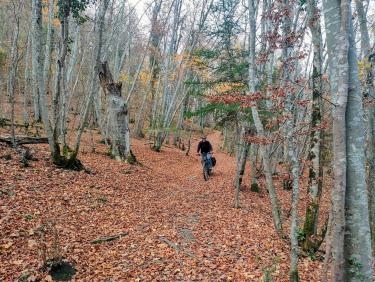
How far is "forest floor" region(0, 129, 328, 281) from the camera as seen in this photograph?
5020mm

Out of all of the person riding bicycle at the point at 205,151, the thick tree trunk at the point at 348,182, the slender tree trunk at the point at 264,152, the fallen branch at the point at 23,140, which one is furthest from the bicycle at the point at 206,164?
the thick tree trunk at the point at 348,182

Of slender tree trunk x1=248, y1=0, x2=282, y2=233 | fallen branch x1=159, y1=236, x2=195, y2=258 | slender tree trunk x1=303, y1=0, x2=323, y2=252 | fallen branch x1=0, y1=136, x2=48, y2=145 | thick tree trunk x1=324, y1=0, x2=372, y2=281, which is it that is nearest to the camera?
thick tree trunk x1=324, y1=0, x2=372, y2=281

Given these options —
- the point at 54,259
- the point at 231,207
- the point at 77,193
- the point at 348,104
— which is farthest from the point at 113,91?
the point at 348,104

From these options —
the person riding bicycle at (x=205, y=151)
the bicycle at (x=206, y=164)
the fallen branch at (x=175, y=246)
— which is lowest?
the fallen branch at (x=175, y=246)

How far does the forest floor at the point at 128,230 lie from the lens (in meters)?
5.02

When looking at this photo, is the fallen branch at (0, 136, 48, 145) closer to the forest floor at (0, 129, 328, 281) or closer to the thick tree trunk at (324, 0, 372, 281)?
the forest floor at (0, 129, 328, 281)

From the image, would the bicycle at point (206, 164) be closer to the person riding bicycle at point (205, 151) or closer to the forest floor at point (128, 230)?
the person riding bicycle at point (205, 151)

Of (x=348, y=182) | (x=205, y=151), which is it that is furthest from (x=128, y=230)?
(x=205, y=151)

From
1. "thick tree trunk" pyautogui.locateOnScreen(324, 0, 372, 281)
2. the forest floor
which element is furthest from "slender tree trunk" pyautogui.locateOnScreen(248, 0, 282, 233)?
"thick tree trunk" pyautogui.locateOnScreen(324, 0, 372, 281)

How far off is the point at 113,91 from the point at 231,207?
23.7ft

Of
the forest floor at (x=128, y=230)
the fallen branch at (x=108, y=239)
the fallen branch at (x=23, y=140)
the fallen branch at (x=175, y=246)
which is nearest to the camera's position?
the forest floor at (x=128, y=230)

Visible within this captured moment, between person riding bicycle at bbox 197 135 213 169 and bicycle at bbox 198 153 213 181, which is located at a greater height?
person riding bicycle at bbox 197 135 213 169

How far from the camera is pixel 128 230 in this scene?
257 inches

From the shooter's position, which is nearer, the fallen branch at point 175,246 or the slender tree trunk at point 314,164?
the fallen branch at point 175,246
